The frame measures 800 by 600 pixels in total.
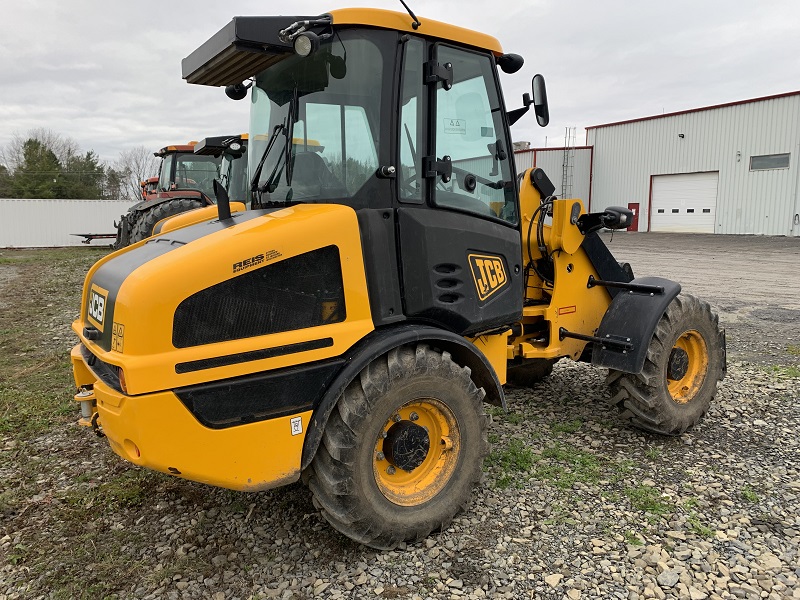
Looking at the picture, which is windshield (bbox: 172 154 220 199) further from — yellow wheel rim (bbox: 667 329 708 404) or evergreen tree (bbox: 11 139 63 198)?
evergreen tree (bbox: 11 139 63 198)

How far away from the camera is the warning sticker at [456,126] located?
3.35 m

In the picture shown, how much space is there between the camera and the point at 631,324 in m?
4.29

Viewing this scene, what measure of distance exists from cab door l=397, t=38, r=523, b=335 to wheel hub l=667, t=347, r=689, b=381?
143cm

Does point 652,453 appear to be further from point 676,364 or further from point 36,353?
point 36,353

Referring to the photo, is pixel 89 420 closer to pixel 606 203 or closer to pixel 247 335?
pixel 247 335

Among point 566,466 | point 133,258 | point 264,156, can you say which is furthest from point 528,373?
point 133,258

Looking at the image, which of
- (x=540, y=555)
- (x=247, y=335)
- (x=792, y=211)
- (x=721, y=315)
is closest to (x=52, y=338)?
(x=247, y=335)

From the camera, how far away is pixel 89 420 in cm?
315

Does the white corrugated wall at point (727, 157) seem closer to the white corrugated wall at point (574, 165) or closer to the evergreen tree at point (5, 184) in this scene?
the white corrugated wall at point (574, 165)

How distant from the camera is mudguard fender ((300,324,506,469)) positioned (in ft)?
9.23

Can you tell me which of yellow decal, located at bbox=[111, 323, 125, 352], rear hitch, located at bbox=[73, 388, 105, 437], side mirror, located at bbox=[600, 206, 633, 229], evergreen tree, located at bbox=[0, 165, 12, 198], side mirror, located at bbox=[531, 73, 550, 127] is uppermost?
evergreen tree, located at bbox=[0, 165, 12, 198]

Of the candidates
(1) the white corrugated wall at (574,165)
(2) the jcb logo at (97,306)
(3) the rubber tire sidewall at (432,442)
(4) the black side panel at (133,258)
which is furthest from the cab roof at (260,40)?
(1) the white corrugated wall at (574,165)

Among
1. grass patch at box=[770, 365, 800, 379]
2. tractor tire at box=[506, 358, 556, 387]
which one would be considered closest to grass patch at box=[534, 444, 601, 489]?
tractor tire at box=[506, 358, 556, 387]

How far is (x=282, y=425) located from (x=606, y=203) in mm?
32461
